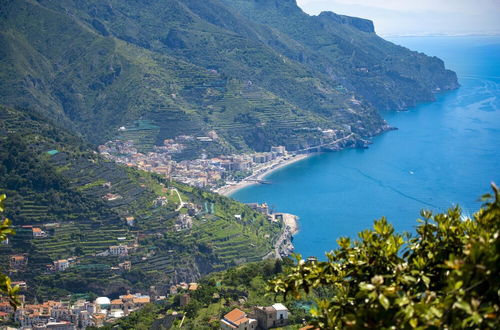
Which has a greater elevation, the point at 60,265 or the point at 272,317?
the point at 272,317

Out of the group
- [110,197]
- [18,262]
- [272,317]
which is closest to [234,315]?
[272,317]

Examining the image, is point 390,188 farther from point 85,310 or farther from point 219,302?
point 219,302

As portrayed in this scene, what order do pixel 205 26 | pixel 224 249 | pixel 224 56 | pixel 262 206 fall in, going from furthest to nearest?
pixel 205 26, pixel 224 56, pixel 262 206, pixel 224 249

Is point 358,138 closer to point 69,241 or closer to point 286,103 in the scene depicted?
point 286,103

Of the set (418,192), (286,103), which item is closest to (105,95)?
(286,103)

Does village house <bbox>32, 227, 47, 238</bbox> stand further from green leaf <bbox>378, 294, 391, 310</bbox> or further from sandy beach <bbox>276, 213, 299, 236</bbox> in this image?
green leaf <bbox>378, 294, 391, 310</bbox>

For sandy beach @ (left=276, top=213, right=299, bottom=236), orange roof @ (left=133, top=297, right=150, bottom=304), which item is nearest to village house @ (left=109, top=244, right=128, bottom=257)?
orange roof @ (left=133, top=297, right=150, bottom=304)

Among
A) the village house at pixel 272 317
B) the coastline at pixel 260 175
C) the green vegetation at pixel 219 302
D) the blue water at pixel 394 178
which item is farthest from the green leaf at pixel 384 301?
the coastline at pixel 260 175
